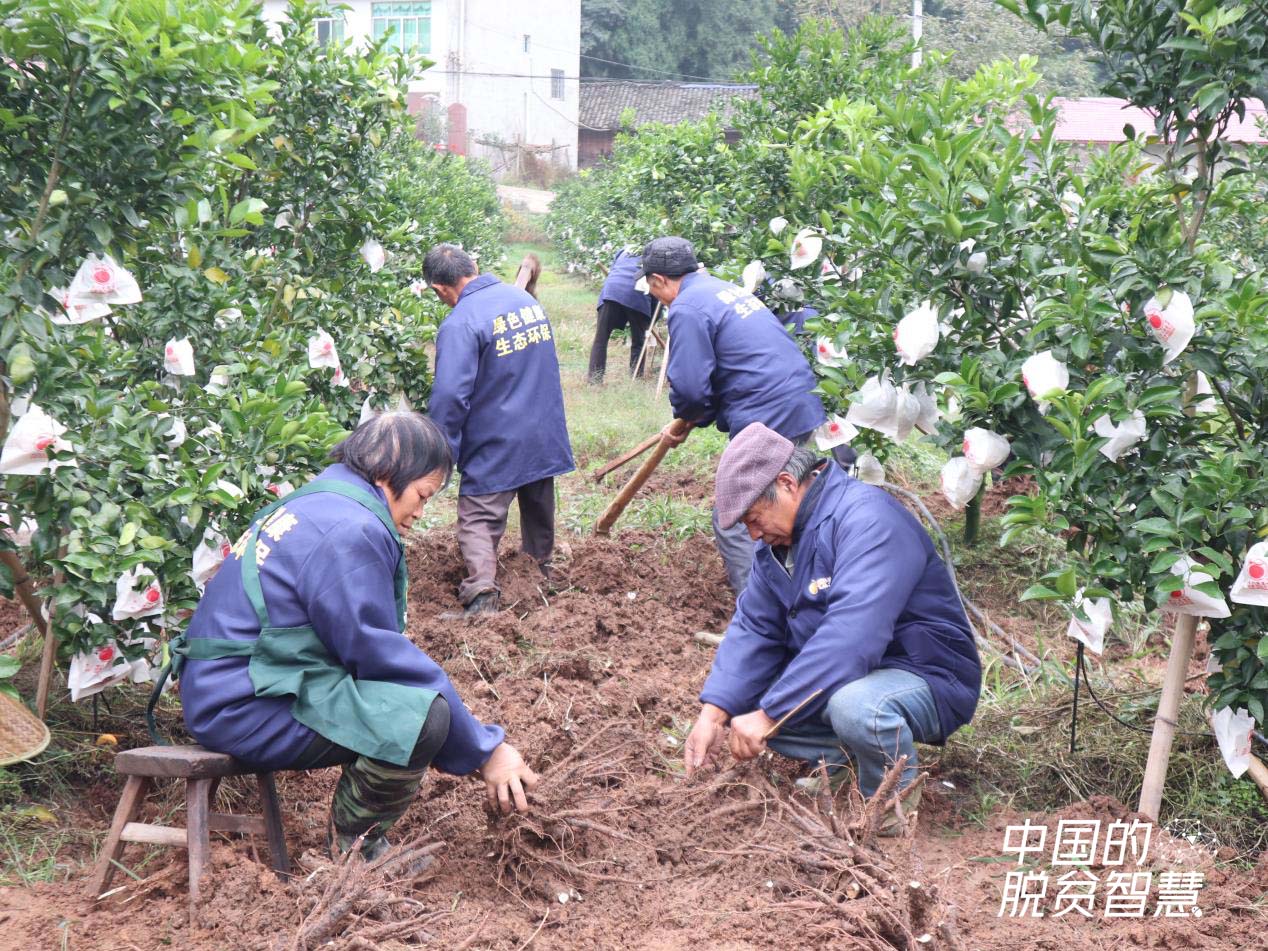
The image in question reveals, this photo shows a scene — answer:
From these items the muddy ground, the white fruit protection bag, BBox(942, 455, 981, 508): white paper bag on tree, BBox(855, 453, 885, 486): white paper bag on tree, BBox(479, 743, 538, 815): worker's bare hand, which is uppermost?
the white fruit protection bag

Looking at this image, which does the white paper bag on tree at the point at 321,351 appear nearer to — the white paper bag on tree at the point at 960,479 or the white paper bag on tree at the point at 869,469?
the white paper bag on tree at the point at 869,469

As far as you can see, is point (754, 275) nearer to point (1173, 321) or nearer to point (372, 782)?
point (1173, 321)

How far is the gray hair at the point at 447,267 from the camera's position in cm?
585

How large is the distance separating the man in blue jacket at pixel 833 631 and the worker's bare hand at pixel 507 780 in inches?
24.5

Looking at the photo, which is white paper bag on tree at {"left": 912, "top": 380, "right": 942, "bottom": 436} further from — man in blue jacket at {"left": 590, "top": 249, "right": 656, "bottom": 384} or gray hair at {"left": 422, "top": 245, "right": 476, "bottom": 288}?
man in blue jacket at {"left": 590, "top": 249, "right": 656, "bottom": 384}

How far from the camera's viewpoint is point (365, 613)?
2.96 metres

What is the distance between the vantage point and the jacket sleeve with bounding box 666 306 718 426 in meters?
5.70

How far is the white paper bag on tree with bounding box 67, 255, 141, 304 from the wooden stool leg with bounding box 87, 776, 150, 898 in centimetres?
137

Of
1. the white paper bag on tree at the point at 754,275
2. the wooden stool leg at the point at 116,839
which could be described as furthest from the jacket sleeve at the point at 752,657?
the white paper bag on tree at the point at 754,275

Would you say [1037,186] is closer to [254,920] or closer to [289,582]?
[289,582]

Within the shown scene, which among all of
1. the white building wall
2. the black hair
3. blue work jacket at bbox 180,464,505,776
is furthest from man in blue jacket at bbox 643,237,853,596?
the white building wall

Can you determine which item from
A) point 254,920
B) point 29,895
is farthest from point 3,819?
point 254,920

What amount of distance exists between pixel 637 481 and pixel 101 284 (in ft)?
11.1

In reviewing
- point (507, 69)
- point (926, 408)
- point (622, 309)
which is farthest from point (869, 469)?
point (507, 69)
